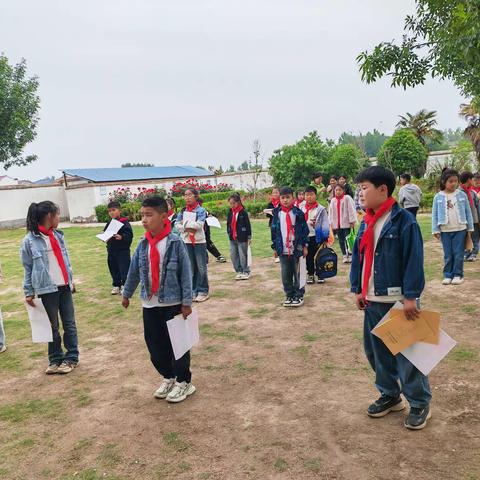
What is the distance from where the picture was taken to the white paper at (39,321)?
174 inches

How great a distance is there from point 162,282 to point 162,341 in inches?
20.7

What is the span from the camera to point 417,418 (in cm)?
305

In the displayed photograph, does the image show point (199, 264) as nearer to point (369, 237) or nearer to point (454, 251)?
point (454, 251)

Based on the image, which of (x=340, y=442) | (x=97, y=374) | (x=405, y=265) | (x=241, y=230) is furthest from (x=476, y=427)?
(x=241, y=230)

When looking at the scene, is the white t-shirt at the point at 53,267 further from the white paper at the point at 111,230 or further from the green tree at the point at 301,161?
the green tree at the point at 301,161

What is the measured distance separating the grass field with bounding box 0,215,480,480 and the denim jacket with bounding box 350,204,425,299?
1.00 metres

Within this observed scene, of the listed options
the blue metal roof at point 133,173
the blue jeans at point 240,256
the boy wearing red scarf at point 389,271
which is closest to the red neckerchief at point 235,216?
the blue jeans at point 240,256

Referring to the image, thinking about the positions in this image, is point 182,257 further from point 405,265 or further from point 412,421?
point 412,421

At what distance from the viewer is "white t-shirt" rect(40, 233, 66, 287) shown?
176 inches

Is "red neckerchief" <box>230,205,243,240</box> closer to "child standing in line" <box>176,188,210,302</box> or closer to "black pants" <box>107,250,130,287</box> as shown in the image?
"child standing in line" <box>176,188,210,302</box>

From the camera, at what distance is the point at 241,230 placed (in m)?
7.84

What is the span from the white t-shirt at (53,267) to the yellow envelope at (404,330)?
3131 millimetres

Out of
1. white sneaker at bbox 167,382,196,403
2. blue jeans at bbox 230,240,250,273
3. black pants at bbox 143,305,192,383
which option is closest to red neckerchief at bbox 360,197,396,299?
black pants at bbox 143,305,192,383

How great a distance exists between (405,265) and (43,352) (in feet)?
14.0
